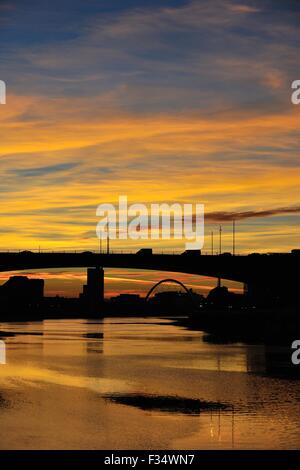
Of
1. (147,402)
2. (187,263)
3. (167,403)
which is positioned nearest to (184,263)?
(187,263)

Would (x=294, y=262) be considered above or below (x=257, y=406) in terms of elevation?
above

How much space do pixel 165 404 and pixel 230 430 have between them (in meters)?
7.83

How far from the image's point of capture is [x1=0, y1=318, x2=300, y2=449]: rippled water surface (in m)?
30.4

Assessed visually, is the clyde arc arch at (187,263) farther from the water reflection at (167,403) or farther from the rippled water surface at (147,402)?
the water reflection at (167,403)

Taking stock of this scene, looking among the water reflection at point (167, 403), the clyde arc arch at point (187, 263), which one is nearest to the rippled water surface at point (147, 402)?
the water reflection at point (167, 403)

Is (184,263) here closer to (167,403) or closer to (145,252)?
(145,252)

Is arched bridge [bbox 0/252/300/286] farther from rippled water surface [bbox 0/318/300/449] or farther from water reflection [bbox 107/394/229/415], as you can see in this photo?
water reflection [bbox 107/394/229/415]

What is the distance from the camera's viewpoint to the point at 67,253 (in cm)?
13325

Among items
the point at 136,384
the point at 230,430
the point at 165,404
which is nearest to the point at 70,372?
the point at 136,384

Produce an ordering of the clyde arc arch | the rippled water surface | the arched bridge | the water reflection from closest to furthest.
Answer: the rippled water surface < the water reflection < the arched bridge < the clyde arc arch

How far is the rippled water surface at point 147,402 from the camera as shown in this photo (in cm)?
3039

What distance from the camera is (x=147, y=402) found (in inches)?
1580

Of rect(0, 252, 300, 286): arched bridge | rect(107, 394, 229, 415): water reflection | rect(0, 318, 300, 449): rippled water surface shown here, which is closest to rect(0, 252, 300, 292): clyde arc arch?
rect(0, 252, 300, 286): arched bridge
